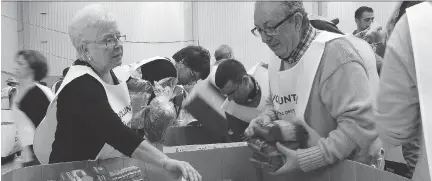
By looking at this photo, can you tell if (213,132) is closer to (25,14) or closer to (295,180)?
(295,180)

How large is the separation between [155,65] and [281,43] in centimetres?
104

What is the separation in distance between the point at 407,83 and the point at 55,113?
1.11 meters

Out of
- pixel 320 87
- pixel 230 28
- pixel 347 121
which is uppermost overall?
pixel 230 28

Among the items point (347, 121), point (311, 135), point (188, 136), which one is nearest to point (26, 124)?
point (188, 136)

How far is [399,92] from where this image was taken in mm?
1064

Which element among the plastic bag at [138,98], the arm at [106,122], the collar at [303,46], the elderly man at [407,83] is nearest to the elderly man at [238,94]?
the plastic bag at [138,98]

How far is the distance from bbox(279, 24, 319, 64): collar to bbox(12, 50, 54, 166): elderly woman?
1532 millimetres

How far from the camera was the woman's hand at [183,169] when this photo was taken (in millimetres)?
1541

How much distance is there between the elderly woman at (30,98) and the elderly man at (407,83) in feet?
6.82

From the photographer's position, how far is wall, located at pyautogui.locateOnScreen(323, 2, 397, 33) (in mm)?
7840

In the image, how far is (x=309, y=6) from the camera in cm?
815

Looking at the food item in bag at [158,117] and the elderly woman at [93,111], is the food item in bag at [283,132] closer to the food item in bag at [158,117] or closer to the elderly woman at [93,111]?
the elderly woman at [93,111]

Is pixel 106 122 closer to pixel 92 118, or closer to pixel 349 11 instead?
pixel 92 118

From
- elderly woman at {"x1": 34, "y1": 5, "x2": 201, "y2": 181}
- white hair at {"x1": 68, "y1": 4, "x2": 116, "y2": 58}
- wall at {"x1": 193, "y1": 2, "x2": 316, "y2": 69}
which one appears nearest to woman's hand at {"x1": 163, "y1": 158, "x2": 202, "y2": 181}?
elderly woman at {"x1": 34, "y1": 5, "x2": 201, "y2": 181}
